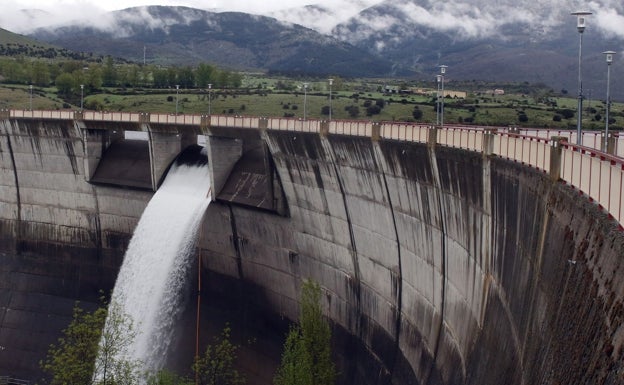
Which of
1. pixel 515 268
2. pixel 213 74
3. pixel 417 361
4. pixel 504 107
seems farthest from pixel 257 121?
pixel 213 74

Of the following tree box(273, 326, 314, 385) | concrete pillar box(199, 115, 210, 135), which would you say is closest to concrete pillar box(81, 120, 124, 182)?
concrete pillar box(199, 115, 210, 135)

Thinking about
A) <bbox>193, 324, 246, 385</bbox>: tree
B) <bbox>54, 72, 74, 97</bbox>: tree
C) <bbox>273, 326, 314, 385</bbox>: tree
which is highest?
<bbox>54, 72, 74, 97</bbox>: tree

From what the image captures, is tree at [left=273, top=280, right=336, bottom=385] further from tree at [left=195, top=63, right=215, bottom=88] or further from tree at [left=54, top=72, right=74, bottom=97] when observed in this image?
tree at [left=195, top=63, right=215, bottom=88]

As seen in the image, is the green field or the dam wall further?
the green field

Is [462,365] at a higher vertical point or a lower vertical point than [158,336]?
higher

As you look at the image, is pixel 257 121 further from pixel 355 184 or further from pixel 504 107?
pixel 504 107
